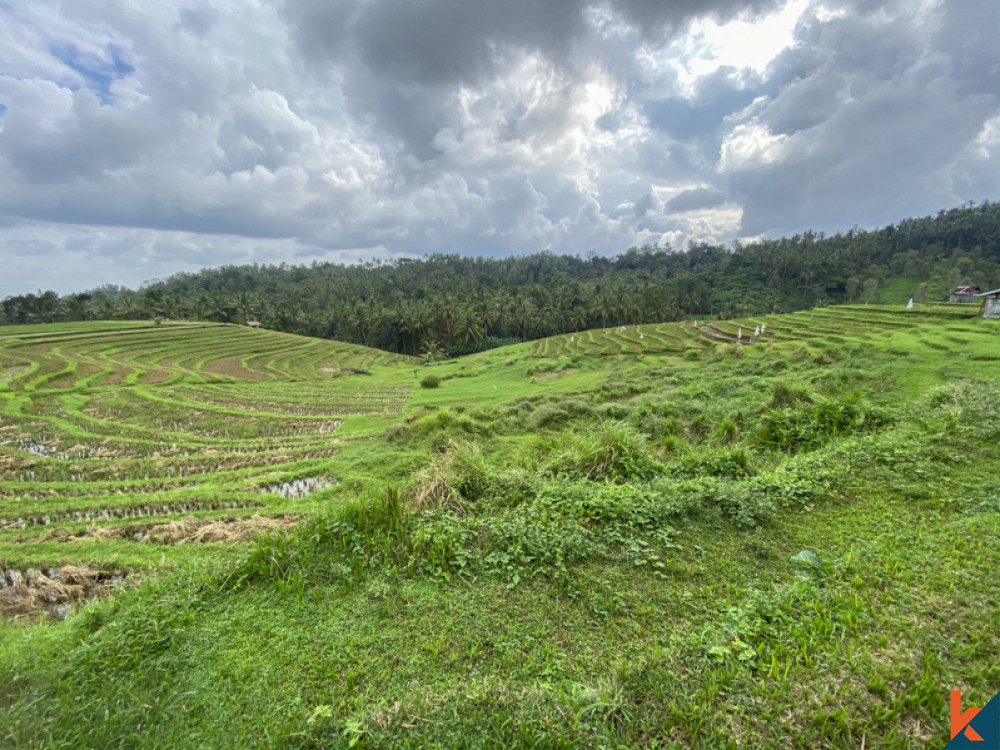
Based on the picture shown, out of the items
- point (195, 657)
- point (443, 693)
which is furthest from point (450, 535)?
point (195, 657)

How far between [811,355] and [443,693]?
21.4 m

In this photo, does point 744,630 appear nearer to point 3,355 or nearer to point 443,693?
point 443,693

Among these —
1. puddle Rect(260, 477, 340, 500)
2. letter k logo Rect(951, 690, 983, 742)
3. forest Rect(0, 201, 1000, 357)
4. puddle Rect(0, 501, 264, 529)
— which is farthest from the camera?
forest Rect(0, 201, 1000, 357)

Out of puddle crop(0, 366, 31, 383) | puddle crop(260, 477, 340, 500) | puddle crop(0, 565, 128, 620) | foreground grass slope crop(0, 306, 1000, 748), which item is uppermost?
puddle crop(0, 366, 31, 383)

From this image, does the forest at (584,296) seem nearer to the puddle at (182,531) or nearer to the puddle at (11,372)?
the puddle at (11,372)

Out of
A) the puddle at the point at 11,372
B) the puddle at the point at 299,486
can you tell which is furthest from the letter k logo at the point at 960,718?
the puddle at the point at 11,372

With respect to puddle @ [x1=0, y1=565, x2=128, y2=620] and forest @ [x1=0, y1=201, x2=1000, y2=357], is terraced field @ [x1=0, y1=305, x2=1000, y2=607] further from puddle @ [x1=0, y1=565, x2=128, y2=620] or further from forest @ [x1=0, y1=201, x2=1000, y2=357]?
forest @ [x1=0, y1=201, x2=1000, y2=357]

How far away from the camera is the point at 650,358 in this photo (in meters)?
32.8

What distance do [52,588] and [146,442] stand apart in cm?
1090

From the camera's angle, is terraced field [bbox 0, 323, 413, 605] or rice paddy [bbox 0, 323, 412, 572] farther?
rice paddy [bbox 0, 323, 412, 572]

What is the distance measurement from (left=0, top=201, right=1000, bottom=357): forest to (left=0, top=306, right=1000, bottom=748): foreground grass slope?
58335 mm

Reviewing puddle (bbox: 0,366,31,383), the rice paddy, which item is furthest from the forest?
puddle (bbox: 0,366,31,383)

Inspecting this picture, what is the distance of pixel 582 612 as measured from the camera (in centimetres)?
394

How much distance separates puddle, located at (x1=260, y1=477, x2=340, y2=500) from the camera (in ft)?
34.2
